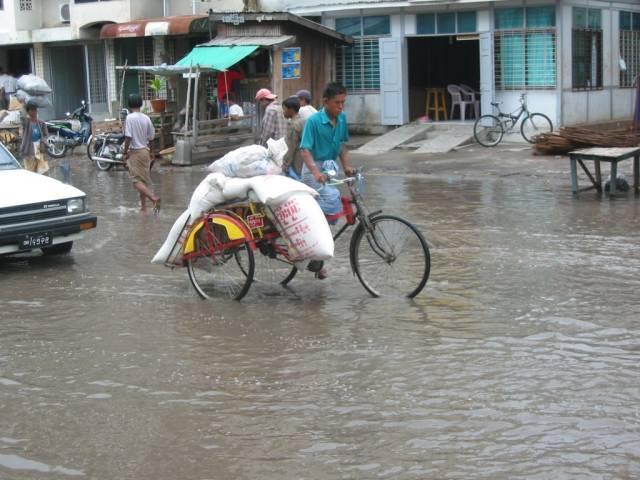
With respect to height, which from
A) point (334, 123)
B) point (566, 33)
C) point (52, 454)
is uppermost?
point (566, 33)

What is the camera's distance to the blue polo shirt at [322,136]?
335 inches

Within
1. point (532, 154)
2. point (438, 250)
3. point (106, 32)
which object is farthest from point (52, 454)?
point (106, 32)

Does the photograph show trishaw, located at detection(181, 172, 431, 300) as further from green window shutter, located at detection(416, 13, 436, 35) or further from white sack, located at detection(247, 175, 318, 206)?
green window shutter, located at detection(416, 13, 436, 35)

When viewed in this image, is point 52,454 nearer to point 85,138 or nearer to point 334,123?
point 334,123

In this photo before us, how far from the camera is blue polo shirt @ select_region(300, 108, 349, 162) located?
27.9 feet

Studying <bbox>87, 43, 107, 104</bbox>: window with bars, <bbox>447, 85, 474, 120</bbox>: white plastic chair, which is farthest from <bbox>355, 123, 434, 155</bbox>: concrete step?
<bbox>87, 43, 107, 104</bbox>: window with bars

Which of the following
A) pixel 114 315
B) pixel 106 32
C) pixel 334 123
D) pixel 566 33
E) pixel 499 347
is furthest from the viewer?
pixel 106 32

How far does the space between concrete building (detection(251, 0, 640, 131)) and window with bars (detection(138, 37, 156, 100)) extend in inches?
209

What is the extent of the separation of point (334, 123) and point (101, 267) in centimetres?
313

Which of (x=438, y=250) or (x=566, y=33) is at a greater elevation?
(x=566, y=33)

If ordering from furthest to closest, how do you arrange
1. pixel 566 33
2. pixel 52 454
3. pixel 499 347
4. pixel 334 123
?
pixel 566 33 < pixel 334 123 < pixel 499 347 < pixel 52 454

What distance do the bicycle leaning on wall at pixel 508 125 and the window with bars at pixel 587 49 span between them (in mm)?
1453

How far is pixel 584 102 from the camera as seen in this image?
22.4 metres

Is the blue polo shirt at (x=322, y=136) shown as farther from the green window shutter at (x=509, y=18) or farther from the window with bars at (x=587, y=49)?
the window with bars at (x=587, y=49)
